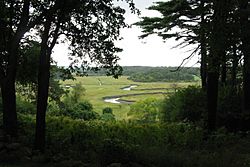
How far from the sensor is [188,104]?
77.9 feet

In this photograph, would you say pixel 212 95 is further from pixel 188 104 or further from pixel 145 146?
pixel 188 104

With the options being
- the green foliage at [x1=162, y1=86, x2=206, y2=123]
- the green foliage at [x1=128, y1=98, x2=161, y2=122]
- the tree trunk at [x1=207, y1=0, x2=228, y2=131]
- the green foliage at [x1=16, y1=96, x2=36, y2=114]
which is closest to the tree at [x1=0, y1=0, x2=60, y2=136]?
the tree trunk at [x1=207, y1=0, x2=228, y2=131]

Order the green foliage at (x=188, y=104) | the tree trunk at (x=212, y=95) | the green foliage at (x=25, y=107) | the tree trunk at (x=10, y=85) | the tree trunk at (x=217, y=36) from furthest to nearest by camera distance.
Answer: the green foliage at (x=25, y=107), the green foliage at (x=188, y=104), the tree trunk at (x=212, y=95), the tree trunk at (x=10, y=85), the tree trunk at (x=217, y=36)

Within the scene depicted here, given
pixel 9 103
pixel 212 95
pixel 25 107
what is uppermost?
pixel 212 95

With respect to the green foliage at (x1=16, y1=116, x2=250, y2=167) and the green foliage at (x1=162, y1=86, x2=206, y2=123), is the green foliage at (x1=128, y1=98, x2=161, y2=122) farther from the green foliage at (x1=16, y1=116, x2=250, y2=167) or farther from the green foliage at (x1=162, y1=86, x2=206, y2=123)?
the green foliage at (x1=16, y1=116, x2=250, y2=167)

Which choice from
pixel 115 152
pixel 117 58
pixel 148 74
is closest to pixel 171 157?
pixel 115 152

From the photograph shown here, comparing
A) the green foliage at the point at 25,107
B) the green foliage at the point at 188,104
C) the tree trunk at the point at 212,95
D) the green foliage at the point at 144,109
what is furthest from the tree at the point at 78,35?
the green foliage at the point at 144,109

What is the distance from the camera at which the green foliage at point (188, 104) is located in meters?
23.1

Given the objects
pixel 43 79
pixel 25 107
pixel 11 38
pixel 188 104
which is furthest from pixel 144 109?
pixel 43 79

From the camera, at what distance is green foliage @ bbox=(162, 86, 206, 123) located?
2312 centimetres

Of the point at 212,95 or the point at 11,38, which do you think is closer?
the point at 11,38

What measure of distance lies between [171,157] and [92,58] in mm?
5665

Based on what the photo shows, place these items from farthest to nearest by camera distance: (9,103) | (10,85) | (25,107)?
(25,107)
(9,103)
(10,85)

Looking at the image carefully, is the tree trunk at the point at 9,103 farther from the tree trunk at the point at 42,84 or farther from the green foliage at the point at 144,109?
the green foliage at the point at 144,109
